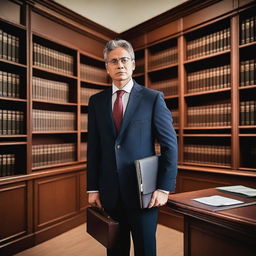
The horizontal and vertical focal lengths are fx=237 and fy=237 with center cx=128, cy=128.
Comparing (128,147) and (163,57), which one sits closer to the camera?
(128,147)

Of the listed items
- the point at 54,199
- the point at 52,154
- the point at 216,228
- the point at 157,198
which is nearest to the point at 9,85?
the point at 52,154

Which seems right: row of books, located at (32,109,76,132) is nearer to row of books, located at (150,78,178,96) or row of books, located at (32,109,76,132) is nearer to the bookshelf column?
row of books, located at (150,78,178,96)

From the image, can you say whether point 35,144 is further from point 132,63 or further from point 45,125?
point 132,63

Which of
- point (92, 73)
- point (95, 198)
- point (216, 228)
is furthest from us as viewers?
point (92, 73)

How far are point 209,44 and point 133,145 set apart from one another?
2.04 meters

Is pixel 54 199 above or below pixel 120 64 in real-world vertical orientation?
below

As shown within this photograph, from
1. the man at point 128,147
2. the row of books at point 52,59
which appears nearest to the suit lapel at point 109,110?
the man at point 128,147

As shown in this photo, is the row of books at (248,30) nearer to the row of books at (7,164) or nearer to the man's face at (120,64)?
the man's face at (120,64)

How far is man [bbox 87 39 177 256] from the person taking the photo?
130cm

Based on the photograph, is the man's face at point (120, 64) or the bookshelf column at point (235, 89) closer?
the man's face at point (120, 64)

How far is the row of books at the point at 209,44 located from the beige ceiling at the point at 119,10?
0.71 metres

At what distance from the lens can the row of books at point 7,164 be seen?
2.43m

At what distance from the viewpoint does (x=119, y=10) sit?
377cm

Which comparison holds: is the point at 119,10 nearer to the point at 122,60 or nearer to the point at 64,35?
the point at 64,35
